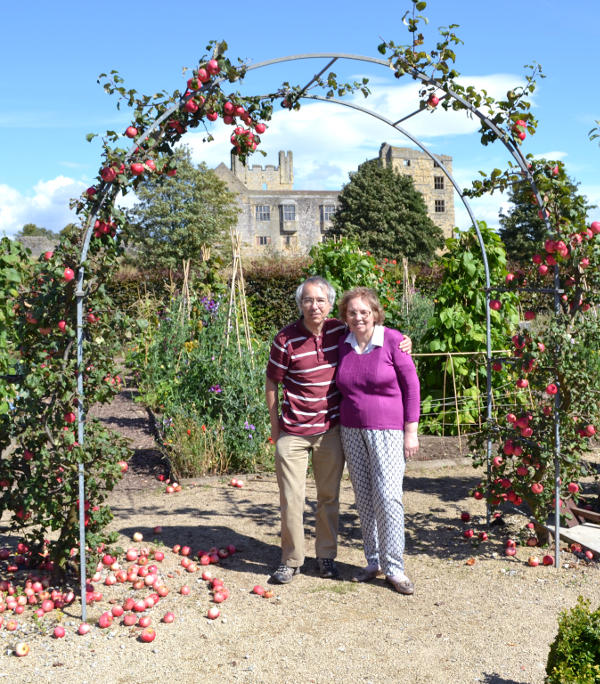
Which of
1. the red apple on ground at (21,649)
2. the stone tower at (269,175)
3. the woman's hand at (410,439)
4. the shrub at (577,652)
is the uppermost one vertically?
the stone tower at (269,175)

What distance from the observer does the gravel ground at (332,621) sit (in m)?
2.84

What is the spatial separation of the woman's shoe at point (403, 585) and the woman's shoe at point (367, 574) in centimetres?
16

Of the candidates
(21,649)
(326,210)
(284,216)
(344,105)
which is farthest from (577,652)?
(326,210)

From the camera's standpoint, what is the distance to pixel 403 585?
352cm

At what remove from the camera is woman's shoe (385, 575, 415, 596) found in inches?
138

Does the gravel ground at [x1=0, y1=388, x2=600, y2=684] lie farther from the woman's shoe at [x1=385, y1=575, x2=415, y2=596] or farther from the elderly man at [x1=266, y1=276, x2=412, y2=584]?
the elderly man at [x1=266, y1=276, x2=412, y2=584]

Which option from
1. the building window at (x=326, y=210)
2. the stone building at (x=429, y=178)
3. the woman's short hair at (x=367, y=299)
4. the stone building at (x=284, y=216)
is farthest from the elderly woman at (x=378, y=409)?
the building window at (x=326, y=210)

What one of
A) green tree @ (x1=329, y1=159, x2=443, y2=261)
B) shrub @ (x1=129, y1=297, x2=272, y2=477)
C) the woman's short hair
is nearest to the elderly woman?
the woman's short hair

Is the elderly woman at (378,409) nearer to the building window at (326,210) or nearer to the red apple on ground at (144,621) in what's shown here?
the red apple on ground at (144,621)

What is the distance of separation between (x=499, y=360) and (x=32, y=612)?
9.66 ft

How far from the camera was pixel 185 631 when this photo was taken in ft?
10.4

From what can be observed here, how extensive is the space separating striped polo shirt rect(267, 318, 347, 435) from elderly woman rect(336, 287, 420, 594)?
0.07 m

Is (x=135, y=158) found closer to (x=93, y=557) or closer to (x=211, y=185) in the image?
(x=93, y=557)

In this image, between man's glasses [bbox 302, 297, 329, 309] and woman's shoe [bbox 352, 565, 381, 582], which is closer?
man's glasses [bbox 302, 297, 329, 309]
